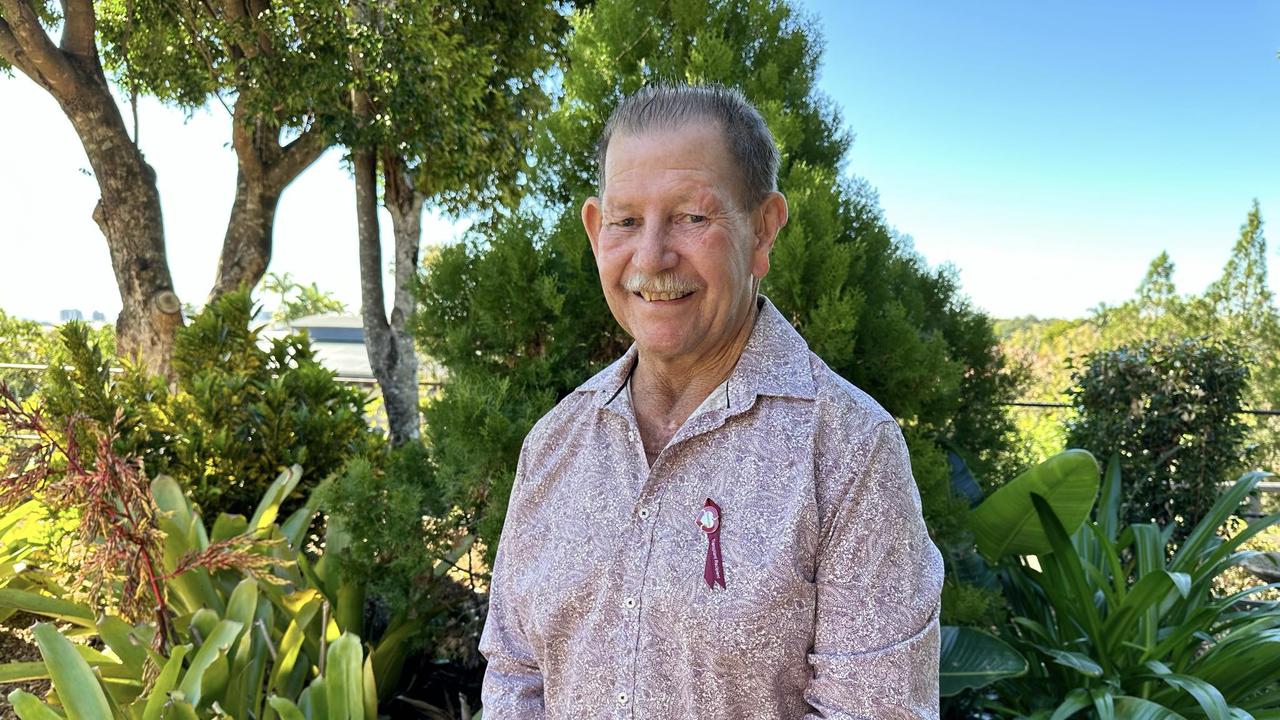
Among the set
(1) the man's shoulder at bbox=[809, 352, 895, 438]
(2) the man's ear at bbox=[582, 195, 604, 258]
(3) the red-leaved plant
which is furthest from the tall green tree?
(1) the man's shoulder at bbox=[809, 352, 895, 438]

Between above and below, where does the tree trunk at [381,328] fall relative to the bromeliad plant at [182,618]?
above

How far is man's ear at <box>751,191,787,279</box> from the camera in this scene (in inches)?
52.3

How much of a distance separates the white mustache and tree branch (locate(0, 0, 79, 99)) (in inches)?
298

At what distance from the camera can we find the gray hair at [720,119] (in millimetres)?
1245

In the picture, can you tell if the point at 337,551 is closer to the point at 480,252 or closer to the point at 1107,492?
the point at 480,252

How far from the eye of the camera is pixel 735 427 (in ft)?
4.16

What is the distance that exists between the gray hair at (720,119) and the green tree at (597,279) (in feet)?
4.70

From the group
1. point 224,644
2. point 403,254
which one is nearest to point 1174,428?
A: point 224,644

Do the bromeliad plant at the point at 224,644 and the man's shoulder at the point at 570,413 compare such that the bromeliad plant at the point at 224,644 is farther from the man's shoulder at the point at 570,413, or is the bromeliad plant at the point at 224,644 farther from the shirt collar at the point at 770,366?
the shirt collar at the point at 770,366

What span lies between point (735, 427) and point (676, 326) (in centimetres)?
19

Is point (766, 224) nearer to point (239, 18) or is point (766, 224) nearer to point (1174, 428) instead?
point (1174, 428)

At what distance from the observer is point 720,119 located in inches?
49.0

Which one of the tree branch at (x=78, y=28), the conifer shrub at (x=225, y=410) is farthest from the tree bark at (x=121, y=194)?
the conifer shrub at (x=225, y=410)

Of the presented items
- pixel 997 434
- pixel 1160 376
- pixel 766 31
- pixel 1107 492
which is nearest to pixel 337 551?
pixel 766 31
